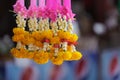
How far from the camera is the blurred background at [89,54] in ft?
9.05

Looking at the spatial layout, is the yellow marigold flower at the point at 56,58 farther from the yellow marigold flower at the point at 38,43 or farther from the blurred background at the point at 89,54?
the blurred background at the point at 89,54

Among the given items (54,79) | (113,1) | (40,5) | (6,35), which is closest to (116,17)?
(113,1)

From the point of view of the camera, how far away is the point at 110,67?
2955mm

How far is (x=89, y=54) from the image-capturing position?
2.86m

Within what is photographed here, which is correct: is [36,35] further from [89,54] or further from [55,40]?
[89,54]

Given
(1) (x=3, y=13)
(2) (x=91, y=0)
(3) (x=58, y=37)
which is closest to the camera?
(3) (x=58, y=37)

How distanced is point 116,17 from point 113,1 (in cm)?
12

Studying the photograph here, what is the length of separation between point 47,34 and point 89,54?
178 cm

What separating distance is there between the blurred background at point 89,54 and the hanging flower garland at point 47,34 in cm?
155

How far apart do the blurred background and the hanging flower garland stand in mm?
1548

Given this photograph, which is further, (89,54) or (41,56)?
(89,54)

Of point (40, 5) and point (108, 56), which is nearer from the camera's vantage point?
point (40, 5)

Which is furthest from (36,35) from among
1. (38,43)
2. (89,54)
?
(89,54)

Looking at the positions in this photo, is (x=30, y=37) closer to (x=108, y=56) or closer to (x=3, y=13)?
(x=3, y=13)
